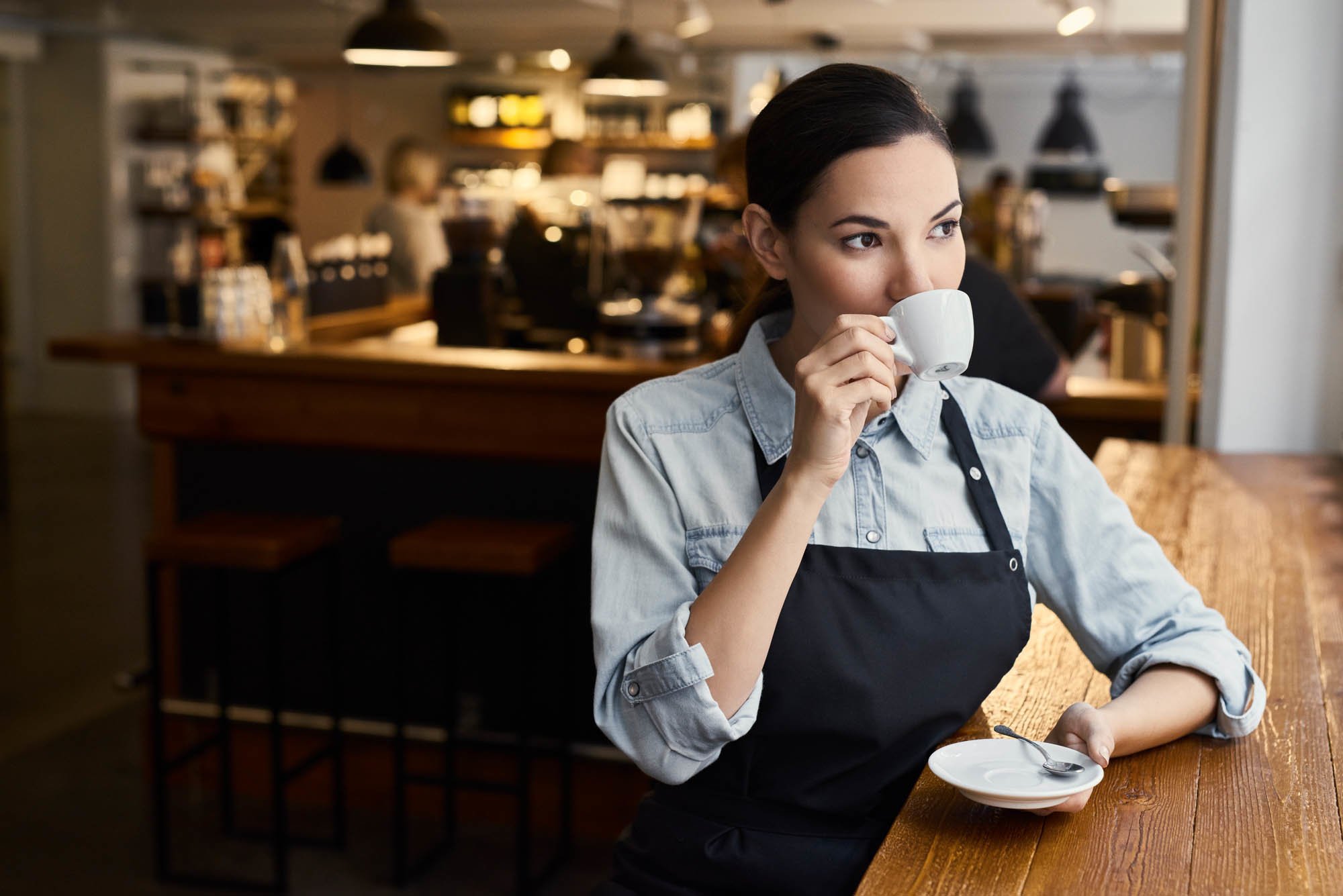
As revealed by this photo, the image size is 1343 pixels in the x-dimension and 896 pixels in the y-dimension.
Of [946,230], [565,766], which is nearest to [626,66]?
[565,766]

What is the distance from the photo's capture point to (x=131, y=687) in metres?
3.70

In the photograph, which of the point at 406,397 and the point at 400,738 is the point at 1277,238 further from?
the point at 400,738

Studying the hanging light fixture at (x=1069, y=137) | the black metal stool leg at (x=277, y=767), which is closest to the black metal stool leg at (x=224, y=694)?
the black metal stool leg at (x=277, y=767)

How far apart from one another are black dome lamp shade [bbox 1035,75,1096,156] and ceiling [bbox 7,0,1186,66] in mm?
1784

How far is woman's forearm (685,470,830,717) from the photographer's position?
128 cm

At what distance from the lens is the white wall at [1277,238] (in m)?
2.80

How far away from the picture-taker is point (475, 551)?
124 inches

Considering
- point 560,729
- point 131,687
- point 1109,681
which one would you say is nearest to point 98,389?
point 131,687

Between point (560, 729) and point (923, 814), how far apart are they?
231 centimetres

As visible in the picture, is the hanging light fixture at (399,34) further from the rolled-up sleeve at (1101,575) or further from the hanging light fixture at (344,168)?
the hanging light fixture at (344,168)

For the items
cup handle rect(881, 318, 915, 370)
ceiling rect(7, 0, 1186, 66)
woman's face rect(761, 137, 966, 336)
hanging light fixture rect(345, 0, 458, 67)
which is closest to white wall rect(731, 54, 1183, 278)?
ceiling rect(7, 0, 1186, 66)

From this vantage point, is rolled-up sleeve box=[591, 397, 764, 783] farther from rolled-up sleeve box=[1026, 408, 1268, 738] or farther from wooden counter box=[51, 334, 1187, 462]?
wooden counter box=[51, 334, 1187, 462]

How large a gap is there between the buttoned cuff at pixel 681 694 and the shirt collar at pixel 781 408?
0.22m

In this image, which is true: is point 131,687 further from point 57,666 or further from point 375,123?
point 375,123
